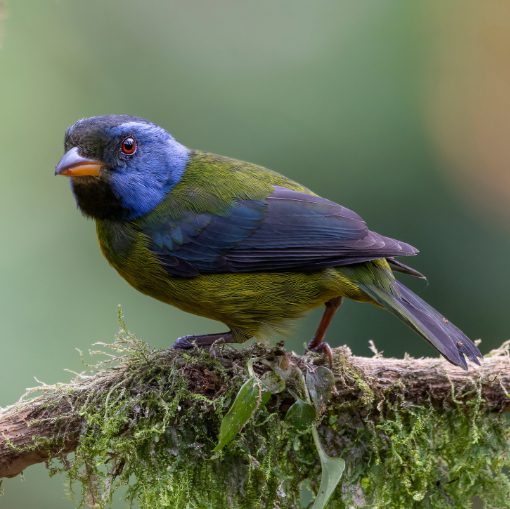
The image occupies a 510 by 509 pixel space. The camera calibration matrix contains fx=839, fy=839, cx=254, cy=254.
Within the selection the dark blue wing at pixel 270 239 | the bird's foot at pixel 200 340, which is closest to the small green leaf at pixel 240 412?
the bird's foot at pixel 200 340

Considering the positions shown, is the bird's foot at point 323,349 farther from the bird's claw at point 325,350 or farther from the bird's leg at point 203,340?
the bird's leg at point 203,340

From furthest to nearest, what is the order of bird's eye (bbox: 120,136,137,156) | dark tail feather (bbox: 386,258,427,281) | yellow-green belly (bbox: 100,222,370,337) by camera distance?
dark tail feather (bbox: 386,258,427,281), bird's eye (bbox: 120,136,137,156), yellow-green belly (bbox: 100,222,370,337)

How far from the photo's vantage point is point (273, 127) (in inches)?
216

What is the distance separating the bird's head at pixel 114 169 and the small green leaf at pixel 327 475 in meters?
1.50

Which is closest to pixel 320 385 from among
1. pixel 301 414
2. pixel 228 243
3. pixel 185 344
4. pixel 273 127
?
pixel 301 414

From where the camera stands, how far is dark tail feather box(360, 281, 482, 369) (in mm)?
3367

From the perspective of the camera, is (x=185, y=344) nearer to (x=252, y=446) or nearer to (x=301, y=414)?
(x=252, y=446)

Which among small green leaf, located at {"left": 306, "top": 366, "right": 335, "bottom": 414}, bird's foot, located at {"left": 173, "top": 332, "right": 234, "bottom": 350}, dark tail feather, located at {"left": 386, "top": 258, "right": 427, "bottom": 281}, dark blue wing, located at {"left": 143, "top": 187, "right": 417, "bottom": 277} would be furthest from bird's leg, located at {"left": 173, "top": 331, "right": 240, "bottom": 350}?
dark tail feather, located at {"left": 386, "top": 258, "right": 427, "bottom": 281}

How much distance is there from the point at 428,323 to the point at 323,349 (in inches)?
19.0

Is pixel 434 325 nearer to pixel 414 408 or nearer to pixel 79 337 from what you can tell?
pixel 414 408

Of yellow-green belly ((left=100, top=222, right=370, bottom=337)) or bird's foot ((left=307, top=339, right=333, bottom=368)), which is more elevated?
yellow-green belly ((left=100, top=222, right=370, bottom=337))

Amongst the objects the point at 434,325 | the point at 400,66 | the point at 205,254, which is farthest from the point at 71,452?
the point at 400,66

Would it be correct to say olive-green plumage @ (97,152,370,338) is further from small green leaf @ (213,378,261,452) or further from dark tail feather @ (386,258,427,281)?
small green leaf @ (213,378,261,452)

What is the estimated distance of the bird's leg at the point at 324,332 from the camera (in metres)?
3.50
